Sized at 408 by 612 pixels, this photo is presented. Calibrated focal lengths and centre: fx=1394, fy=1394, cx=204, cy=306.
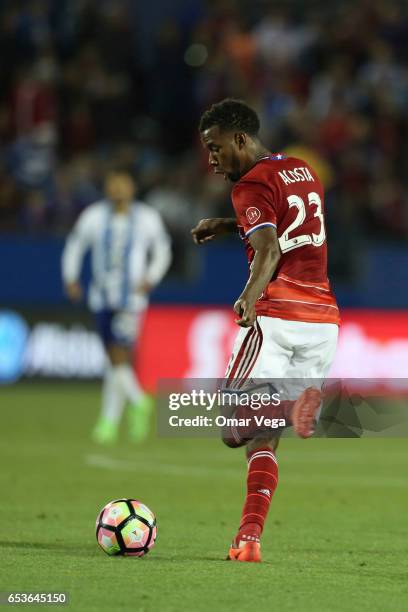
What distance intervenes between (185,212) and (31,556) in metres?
11.0

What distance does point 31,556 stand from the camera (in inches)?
247

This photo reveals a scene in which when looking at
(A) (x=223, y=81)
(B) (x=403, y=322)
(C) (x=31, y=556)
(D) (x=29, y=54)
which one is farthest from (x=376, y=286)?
(C) (x=31, y=556)

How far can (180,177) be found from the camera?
681 inches

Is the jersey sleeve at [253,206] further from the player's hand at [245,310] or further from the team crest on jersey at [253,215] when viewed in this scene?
the player's hand at [245,310]

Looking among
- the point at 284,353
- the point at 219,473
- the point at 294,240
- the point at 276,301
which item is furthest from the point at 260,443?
the point at 219,473

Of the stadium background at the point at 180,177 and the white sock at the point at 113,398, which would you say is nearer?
the stadium background at the point at 180,177

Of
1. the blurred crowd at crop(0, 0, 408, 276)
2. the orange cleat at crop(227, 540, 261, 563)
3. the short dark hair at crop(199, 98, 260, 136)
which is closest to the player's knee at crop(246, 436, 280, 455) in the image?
the orange cleat at crop(227, 540, 261, 563)

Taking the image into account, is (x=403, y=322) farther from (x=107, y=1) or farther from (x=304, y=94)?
(x=107, y=1)

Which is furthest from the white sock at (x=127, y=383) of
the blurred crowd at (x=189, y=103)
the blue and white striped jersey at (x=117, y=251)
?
the blurred crowd at (x=189, y=103)

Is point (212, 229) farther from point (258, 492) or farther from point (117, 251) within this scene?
point (117, 251)

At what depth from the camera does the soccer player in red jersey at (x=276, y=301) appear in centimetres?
617

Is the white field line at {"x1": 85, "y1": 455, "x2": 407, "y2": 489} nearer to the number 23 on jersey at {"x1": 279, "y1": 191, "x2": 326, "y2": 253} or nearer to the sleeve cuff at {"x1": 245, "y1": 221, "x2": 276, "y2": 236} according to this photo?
the number 23 on jersey at {"x1": 279, "y1": 191, "x2": 326, "y2": 253}

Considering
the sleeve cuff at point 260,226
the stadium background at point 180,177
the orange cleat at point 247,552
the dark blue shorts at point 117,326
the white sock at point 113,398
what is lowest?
the orange cleat at point 247,552

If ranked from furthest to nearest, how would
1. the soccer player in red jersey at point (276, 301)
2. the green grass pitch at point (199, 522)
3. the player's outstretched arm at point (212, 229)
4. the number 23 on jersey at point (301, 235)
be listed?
the player's outstretched arm at point (212, 229) < the number 23 on jersey at point (301, 235) < the soccer player in red jersey at point (276, 301) < the green grass pitch at point (199, 522)
